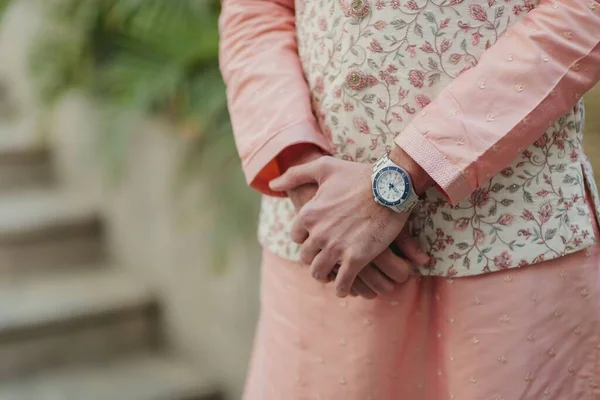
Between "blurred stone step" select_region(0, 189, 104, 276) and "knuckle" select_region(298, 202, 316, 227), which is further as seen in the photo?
"blurred stone step" select_region(0, 189, 104, 276)

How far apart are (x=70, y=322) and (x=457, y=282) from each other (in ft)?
5.20

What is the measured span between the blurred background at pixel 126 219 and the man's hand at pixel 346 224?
84 centimetres

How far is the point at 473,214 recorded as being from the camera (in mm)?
724

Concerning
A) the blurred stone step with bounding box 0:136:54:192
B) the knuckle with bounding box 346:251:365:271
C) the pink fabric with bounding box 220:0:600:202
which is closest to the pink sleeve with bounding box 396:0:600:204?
the pink fabric with bounding box 220:0:600:202

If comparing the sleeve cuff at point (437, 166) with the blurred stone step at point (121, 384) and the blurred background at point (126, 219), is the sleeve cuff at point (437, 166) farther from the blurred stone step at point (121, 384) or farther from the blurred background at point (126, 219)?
the blurred stone step at point (121, 384)

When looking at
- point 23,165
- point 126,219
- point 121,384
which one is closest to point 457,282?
point 121,384

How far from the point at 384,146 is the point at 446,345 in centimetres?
21

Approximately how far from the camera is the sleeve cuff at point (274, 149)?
774mm

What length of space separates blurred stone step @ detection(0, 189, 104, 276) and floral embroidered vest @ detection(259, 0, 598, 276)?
1.76 meters

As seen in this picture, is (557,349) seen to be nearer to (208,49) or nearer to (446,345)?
(446,345)

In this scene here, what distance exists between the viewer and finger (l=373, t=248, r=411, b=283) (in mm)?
729

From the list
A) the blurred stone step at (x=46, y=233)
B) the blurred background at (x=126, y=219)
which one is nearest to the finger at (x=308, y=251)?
the blurred background at (x=126, y=219)

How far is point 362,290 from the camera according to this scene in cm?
75

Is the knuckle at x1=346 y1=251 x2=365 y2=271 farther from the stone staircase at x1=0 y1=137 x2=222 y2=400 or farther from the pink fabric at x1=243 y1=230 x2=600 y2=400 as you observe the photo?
the stone staircase at x1=0 y1=137 x2=222 y2=400
